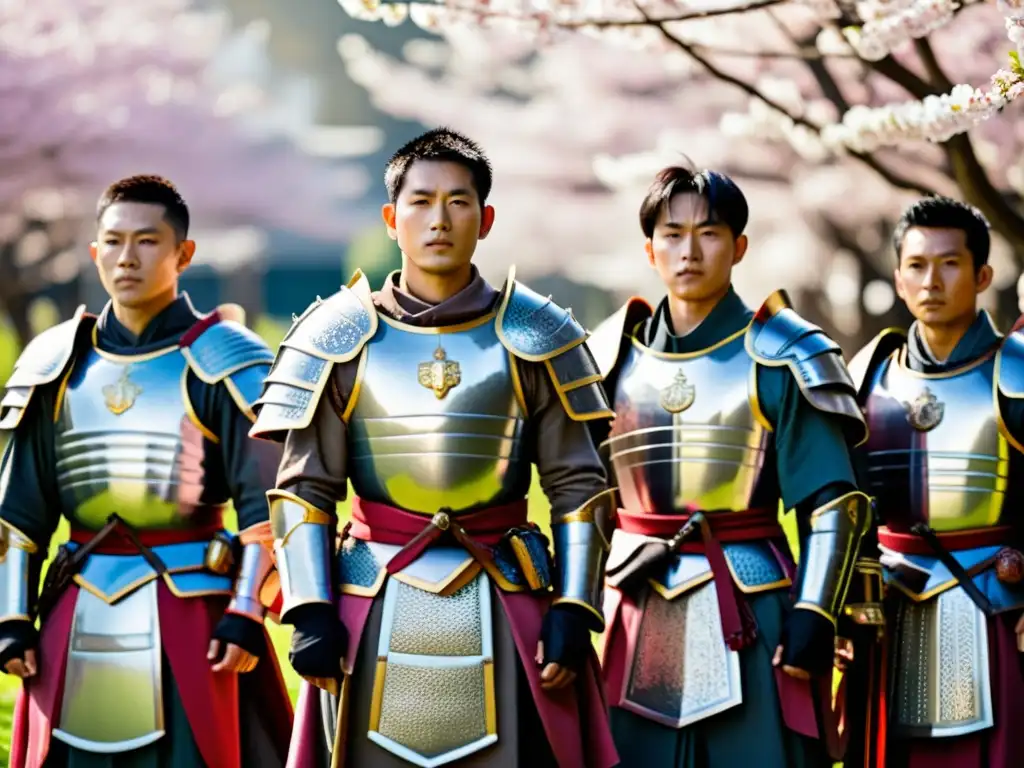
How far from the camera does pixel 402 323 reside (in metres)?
4.18

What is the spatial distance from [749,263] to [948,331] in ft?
40.9

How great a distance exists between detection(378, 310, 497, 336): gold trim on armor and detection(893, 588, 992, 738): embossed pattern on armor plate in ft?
5.94

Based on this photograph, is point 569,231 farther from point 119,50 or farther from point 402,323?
point 402,323

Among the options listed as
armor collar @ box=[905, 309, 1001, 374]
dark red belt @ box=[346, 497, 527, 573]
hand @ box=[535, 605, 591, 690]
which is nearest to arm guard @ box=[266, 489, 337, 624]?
dark red belt @ box=[346, 497, 527, 573]

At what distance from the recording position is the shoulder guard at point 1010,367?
16.6 feet

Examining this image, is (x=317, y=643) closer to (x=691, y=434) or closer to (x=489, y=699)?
(x=489, y=699)

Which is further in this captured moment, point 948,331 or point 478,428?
point 948,331

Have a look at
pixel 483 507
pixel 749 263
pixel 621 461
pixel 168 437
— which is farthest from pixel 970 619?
pixel 749 263

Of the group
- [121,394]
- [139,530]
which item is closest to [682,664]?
[139,530]

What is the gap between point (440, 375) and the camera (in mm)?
4082

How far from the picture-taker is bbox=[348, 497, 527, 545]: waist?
4.08m

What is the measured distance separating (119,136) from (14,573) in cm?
1271

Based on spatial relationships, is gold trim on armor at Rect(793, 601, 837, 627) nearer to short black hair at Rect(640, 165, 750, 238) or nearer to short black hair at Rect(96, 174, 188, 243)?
short black hair at Rect(640, 165, 750, 238)

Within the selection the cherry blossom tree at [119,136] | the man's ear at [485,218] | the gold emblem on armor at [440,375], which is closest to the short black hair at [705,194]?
Result: the man's ear at [485,218]
